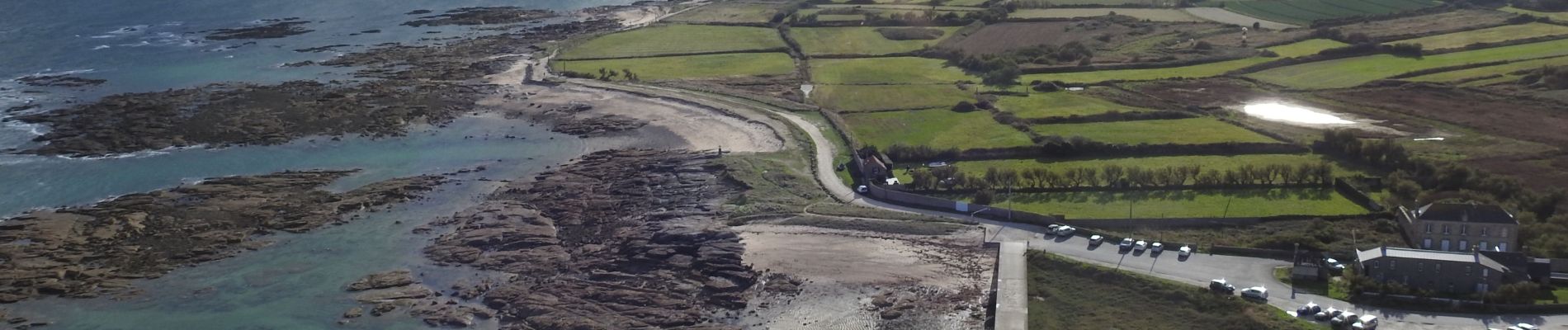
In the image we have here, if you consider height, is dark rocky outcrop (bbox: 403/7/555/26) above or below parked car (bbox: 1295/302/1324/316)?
above

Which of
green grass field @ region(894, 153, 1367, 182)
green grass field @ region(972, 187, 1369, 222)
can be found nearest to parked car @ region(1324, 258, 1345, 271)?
green grass field @ region(972, 187, 1369, 222)

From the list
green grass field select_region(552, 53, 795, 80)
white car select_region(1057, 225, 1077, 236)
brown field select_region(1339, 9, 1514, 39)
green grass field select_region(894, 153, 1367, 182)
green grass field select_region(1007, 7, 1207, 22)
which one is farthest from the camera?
green grass field select_region(1007, 7, 1207, 22)

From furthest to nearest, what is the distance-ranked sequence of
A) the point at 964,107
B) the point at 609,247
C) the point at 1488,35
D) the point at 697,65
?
the point at 1488,35 < the point at 697,65 < the point at 964,107 < the point at 609,247

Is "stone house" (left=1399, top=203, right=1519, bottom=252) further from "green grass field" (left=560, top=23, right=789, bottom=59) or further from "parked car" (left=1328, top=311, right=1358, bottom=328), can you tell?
"green grass field" (left=560, top=23, right=789, bottom=59)

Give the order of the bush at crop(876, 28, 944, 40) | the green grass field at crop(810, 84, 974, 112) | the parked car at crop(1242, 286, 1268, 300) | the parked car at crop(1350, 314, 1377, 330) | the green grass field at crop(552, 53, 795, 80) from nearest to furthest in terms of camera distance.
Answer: the parked car at crop(1350, 314, 1377, 330) → the parked car at crop(1242, 286, 1268, 300) → the green grass field at crop(810, 84, 974, 112) → the green grass field at crop(552, 53, 795, 80) → the bush at crop(876, 28, 944, 40)

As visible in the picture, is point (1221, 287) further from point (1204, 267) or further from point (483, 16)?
point (483, 16)

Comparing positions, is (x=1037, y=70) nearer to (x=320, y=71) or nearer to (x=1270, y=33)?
(x=1270, y=33)

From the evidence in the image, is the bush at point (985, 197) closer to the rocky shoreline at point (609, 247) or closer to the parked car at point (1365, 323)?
the rocky shoreline at point (609, 247)

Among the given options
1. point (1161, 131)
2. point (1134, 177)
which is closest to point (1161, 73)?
point (1161, 131)
